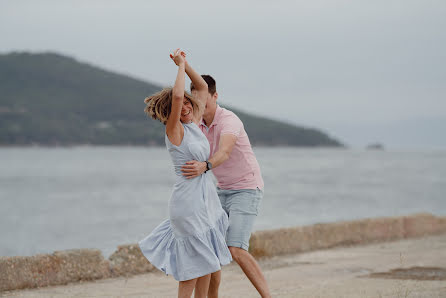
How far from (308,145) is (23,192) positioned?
9661 cm

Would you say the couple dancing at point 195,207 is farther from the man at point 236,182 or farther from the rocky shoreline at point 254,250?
the rocky shoreline at point 254,250

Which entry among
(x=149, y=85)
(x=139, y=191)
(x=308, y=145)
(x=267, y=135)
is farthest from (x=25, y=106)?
(x=139, y=191)

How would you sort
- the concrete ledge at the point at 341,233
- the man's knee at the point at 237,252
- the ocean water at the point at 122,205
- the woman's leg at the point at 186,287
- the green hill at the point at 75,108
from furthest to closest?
1. the green hill at the point at 75,108
2. the ocean water at the point at 122,205
3. the concrete ledge at the point at 341,233
4. the man's knee at the point at 237,252
5. the woman's leg at the point at 186,287

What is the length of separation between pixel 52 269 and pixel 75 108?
106 m

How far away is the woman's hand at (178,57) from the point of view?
169 inches

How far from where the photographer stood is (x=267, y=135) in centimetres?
12194

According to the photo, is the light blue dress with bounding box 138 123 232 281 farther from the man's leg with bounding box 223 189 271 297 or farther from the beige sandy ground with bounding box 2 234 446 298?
the beige sandy ground with bounding box 2 234 446 298

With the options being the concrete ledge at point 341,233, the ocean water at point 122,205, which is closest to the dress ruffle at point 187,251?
the concrete ledge at point 341,233

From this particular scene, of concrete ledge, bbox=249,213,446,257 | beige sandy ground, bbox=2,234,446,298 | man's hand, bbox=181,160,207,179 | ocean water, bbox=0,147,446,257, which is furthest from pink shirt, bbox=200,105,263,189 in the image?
ocean water, bbox=0,147,446,257

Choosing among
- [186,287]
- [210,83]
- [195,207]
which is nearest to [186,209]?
[195,207]

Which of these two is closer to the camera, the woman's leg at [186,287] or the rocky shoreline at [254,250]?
the woman's leg at [186,287]

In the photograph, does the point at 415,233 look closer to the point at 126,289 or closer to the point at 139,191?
the point at 126,289

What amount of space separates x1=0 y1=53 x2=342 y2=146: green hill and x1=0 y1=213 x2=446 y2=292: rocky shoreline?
9844 cm

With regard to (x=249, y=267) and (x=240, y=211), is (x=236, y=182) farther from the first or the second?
(x=249, y=267)
